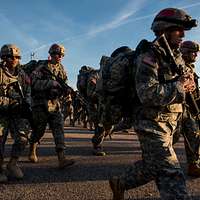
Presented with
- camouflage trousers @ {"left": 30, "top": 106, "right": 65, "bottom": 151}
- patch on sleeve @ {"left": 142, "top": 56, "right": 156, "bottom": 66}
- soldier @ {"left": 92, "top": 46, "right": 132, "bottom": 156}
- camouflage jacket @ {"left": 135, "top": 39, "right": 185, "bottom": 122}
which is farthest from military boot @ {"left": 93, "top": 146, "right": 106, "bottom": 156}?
patch on sleeve @ {"left": 142, "top": 56, "right": 156, "bottom": 66}

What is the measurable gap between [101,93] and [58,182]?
2.23 m

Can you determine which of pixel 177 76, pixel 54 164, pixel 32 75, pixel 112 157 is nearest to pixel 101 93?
pixel 177 76

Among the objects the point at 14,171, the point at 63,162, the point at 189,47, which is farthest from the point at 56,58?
the point at 189,47

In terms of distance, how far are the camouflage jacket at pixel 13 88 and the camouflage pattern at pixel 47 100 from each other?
62 centimetres

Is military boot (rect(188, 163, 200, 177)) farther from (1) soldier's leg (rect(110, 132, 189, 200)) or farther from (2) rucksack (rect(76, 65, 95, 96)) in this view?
(2) rucksack (rect(76, 65, 95, 96))

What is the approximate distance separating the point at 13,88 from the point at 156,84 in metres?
3.28

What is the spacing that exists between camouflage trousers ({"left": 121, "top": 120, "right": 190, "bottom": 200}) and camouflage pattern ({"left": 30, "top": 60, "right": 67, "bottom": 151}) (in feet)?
11.0

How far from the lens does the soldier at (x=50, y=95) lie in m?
7.53

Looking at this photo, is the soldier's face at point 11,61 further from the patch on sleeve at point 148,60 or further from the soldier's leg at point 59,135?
the patch on sleeve at point 148,60

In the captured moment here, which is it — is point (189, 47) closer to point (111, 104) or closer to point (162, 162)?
point (111, 104)

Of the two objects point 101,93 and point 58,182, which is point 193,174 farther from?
point 101,93

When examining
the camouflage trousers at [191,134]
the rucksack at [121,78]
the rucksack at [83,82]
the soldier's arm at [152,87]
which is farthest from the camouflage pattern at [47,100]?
the soldier's arm at [152,87]

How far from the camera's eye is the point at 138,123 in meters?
4.32

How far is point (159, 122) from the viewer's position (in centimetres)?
422
